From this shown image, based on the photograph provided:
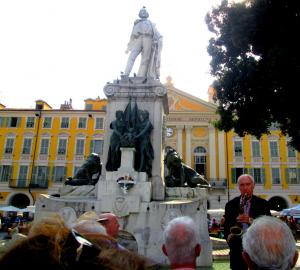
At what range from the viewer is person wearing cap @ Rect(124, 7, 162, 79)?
36.9 feet

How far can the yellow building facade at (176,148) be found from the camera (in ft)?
138

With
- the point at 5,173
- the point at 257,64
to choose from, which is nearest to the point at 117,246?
the point at 257,64

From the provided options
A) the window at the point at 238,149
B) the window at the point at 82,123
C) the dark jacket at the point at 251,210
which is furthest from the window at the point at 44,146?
the dark jacket at the point at 251,210

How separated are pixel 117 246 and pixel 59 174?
42.8 meters

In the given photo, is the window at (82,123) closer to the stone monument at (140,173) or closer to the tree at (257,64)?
the tree at (257,64)

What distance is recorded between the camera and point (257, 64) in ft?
43.3

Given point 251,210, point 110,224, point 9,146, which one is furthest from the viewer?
point 9,146

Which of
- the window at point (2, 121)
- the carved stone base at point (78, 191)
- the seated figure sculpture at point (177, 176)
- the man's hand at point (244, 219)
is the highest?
the window at point (2, 121)

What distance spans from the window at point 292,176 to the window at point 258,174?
2.73 m

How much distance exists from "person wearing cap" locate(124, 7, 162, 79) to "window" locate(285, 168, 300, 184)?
116ft

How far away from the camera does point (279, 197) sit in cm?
4184

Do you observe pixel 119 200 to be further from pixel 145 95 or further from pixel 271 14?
pixel 271 14

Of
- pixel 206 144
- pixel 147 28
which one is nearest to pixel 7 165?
pixel 206 144

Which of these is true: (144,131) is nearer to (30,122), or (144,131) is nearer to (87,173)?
(87,173)
